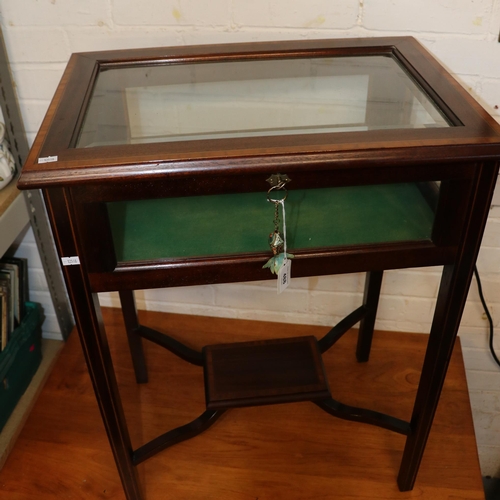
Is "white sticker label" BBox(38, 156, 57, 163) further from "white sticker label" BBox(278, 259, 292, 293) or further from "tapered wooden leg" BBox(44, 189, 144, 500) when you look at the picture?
"white sticker label" BBox(278, 259, 292, 293)

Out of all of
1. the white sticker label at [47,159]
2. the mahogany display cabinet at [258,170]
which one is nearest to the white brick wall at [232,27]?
the mahogany display cabinet at [258,170]

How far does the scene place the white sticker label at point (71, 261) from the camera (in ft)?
2.25

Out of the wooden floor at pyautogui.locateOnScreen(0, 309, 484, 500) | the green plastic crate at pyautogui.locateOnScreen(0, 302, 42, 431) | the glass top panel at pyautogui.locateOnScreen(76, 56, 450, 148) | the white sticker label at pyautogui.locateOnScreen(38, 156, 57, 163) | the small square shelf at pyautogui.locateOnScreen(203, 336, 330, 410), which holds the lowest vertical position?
the wooden floor at pyautogui.locateOnScreen(0, 309, 484, 500)

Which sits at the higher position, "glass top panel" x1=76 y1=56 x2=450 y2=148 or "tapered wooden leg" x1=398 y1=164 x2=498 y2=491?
"glass top panel" x1=76 y1=56 x2=450 y2=148

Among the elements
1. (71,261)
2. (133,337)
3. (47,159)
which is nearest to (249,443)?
(133,337)

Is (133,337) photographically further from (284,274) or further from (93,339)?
(284,274)

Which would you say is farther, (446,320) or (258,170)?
(446,320)

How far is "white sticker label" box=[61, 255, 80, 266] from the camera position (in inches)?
27.0

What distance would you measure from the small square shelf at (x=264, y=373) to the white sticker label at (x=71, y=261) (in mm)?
410

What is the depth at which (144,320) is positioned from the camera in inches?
53.7

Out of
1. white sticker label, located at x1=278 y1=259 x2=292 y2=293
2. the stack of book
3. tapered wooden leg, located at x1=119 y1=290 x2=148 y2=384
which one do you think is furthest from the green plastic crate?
white sticker label, located at x1=278 y1=259 x2=292 y2=293

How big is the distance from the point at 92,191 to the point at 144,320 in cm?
77

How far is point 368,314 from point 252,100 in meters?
0.56

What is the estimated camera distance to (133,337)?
1171 millimetres
